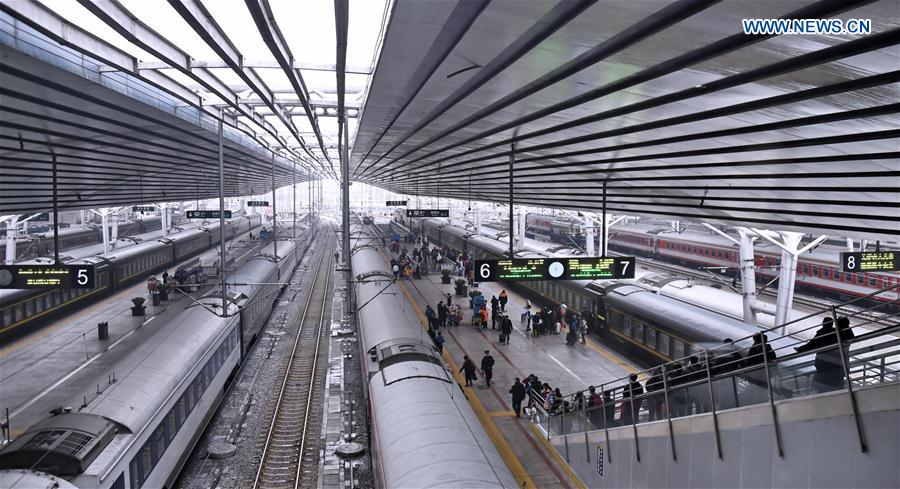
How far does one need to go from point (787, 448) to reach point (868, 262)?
1076 cm

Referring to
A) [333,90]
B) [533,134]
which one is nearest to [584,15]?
[533,134]

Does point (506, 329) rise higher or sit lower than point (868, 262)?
lower

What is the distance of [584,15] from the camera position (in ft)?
15.2

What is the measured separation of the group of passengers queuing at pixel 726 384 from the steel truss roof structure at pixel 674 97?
244cm

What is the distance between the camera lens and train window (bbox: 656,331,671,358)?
17484 mm

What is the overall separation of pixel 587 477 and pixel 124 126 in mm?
11941

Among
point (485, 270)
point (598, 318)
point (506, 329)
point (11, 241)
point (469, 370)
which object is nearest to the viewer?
point (485, 270)

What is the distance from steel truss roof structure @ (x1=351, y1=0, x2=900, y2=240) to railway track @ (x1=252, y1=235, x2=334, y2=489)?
785cm

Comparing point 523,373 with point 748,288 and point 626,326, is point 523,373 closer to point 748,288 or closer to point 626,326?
point 626,326

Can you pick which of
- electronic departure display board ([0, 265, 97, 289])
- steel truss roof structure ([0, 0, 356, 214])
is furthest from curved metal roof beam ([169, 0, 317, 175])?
electronic departure display board ([0, 265, 97, 289])

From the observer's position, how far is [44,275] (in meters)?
14.0

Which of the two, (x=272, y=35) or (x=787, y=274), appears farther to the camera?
(x=787, y=274)

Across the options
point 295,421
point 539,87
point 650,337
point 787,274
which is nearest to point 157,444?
point 295,421

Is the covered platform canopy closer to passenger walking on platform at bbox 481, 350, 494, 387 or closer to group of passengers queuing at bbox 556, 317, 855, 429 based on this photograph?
group of passengers queuing at bbox 556, 317, 855, 429
